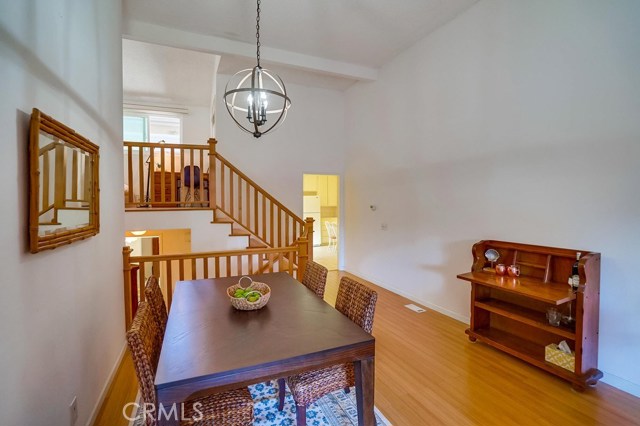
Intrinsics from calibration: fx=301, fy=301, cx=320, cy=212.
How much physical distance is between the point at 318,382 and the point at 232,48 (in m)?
4.28

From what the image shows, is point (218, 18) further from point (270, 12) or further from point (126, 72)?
point (126, 72)

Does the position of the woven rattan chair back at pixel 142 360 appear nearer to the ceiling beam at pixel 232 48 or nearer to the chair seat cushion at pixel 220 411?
the chair seat cushion at pixel 220 411

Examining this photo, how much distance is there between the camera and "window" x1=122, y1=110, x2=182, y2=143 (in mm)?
7076

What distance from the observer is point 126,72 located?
18.5ft

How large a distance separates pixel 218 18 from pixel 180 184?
2.53 m

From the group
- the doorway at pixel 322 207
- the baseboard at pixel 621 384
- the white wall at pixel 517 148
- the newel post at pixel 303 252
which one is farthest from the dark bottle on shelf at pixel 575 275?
the doorway at pixel 322 207

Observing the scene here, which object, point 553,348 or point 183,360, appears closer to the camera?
point 183,360

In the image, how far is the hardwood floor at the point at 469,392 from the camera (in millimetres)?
2022

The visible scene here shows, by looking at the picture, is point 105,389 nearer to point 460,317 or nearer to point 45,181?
point 45,181

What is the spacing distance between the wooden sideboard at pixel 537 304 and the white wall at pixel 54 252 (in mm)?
3099

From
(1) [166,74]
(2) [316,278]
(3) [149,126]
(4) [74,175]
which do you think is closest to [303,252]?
(2) [316,278]

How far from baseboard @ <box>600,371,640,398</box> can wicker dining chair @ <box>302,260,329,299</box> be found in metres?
2.34

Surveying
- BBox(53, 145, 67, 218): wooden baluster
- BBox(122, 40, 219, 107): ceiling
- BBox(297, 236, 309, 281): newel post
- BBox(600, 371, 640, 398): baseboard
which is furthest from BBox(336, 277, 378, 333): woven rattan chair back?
BBox(122, 40, 219, 107): ceiling

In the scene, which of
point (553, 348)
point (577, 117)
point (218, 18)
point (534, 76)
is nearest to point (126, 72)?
point (218, 18)
